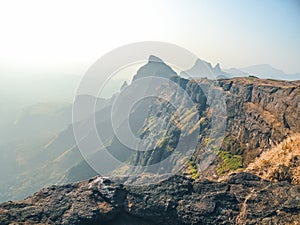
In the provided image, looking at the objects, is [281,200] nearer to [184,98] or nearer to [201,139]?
[201,139]

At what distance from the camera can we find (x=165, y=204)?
577 inches

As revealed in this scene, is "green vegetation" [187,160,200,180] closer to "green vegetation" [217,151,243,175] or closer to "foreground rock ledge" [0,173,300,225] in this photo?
"green vegetation" [217,151,243,175]

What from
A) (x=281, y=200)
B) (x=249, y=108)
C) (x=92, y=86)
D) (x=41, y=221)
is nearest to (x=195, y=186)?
(x=281, y=200)

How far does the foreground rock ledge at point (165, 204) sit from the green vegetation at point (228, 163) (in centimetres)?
3428

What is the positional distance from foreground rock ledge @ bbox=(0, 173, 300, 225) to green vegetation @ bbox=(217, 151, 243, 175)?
34279mm

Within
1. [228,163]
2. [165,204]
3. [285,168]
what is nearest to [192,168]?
[228,163]

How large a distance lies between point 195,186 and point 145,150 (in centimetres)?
13157

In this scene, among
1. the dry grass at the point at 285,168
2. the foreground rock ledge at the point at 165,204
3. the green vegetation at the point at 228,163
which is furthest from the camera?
the green vegetation at the point at 228,163

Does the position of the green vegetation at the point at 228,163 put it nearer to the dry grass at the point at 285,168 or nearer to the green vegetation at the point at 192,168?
the green vegetation at the point at 192,168

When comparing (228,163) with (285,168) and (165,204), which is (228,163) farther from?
(165,204)

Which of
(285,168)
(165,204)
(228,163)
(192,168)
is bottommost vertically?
(192,168)

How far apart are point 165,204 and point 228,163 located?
40849mm

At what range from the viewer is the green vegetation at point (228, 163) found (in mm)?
50094

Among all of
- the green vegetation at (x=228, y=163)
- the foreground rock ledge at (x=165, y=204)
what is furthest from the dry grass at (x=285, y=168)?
the green vegetation at (x=228, y=163)
